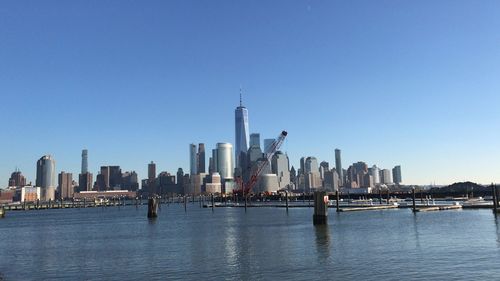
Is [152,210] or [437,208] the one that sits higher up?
[152,210]

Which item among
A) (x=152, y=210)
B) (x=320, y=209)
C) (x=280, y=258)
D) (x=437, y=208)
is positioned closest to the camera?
(x=280, y=258)

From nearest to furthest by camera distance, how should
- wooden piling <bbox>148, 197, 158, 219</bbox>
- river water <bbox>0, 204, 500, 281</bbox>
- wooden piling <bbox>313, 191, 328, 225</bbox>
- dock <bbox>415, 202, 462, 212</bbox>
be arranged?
river water <bbox>0, 204, 500, 281</bbox>, wooden piling <bbox>313, 191, 328, 225</bbox>, dock <bbox>415, 202, 462, 212</bbox>, wooden piling <bbox>148, 197, 158, 219</bbox>

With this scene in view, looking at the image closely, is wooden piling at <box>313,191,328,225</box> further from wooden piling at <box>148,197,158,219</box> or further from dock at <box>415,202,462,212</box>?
wooden piling at <box>148,197,158,219</box>

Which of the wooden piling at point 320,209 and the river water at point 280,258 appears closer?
the river water at point 280,258

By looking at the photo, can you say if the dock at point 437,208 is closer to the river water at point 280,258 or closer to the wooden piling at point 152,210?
the river water at point 280,258

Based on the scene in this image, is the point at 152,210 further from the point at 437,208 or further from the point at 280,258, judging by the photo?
the point at 280,258

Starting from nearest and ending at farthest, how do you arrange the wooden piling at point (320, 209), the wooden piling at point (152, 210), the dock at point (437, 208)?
A: 1. the wooden piling at point (320, 209)
2. the dock at point (437, 208)
3. the wooden piling at point (152, 210)

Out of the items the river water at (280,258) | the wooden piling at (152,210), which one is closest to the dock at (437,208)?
the river water at (280,258)

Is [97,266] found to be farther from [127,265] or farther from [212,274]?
[212,274]

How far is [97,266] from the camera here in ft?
144

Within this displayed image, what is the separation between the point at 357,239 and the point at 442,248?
1290 cm

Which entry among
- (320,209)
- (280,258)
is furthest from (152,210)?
(280,258)

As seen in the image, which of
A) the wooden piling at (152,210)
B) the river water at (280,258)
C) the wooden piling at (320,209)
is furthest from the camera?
the wooden piling at (152,210)

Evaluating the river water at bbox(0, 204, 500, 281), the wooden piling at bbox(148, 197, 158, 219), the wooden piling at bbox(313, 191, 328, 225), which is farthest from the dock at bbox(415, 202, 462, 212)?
the wooden piling at bbox(148, 197, 158, 219)
